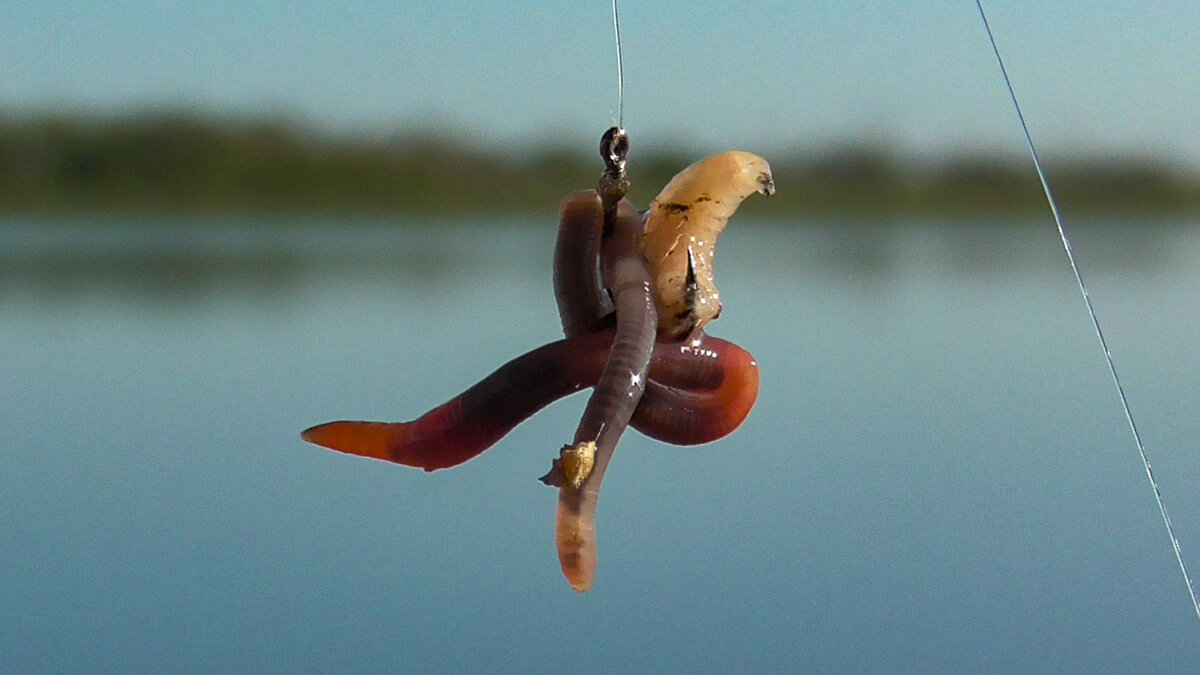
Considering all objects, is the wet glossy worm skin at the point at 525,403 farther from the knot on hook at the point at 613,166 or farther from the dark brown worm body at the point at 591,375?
the knot on hook at the point at 613,166

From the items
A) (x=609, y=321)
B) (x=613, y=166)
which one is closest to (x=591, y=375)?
(x=609, y=321)

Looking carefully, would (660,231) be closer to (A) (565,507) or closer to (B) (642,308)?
(B) (642,308)

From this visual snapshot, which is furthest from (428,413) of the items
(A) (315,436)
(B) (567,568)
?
(B) (567,568)

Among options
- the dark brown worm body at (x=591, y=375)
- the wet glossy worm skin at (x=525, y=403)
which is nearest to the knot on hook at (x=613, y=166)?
the dark brown worm body at (x=591, y=375)

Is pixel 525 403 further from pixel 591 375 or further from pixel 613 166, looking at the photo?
pixel 613 166

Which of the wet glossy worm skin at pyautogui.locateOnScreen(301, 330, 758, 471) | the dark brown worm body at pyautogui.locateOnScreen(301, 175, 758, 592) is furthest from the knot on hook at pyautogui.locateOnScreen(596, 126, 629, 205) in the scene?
the wet glossy worm skin at pyautogui.locateOnScreen(301, 330, 758, 471)

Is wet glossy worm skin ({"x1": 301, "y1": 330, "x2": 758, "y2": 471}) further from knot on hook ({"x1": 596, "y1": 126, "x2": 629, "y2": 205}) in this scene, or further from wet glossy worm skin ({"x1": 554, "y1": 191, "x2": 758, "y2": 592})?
knot on hook ({"x1": 596, "y1": 126, "x2": 629, "y2": 205})
